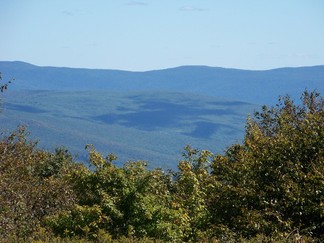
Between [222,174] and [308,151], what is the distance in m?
4.73

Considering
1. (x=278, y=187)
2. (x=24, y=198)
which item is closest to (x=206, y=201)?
(x=278, y=187)

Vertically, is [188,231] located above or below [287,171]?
below

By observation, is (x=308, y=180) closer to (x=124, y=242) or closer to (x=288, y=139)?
(x=288, y=139)

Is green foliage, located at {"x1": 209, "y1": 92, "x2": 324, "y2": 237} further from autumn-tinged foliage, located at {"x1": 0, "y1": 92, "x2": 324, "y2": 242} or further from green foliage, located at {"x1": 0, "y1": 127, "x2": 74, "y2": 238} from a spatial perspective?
green foliage, located at {"x1": 0, "y1": 127, "x2": 74, "y2": 238}

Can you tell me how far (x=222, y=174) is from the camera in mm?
28000

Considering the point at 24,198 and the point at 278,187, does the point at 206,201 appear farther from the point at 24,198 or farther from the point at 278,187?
the point at 24,198

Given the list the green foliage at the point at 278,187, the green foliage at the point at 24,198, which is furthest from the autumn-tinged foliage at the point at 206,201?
the green foliage at the point at 24,198

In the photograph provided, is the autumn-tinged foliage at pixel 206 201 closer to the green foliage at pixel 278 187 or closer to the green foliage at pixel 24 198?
the green foliage at pixel 278 187

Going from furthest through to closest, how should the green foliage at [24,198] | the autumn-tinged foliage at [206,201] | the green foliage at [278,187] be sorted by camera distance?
the green foliage at [24,198] → the autumn-tinged foliage at [206,201] → the green foliage at [278,187]

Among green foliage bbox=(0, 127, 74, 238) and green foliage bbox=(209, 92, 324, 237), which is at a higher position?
green foliage bbox=(209, 92, 324, 237)

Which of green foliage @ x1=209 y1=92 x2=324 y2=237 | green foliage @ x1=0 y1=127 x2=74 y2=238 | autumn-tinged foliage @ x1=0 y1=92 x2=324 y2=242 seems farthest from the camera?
green foliage @ x1=0 y1=127 x2=74 y2=238

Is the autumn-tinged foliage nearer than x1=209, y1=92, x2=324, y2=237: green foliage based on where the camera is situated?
No

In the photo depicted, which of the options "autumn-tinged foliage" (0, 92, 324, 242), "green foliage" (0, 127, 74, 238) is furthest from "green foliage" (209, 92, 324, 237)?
"green foliage" (0, 127, 74, 238)

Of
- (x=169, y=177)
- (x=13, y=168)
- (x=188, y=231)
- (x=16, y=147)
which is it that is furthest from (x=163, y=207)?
(x=16, y=147)
